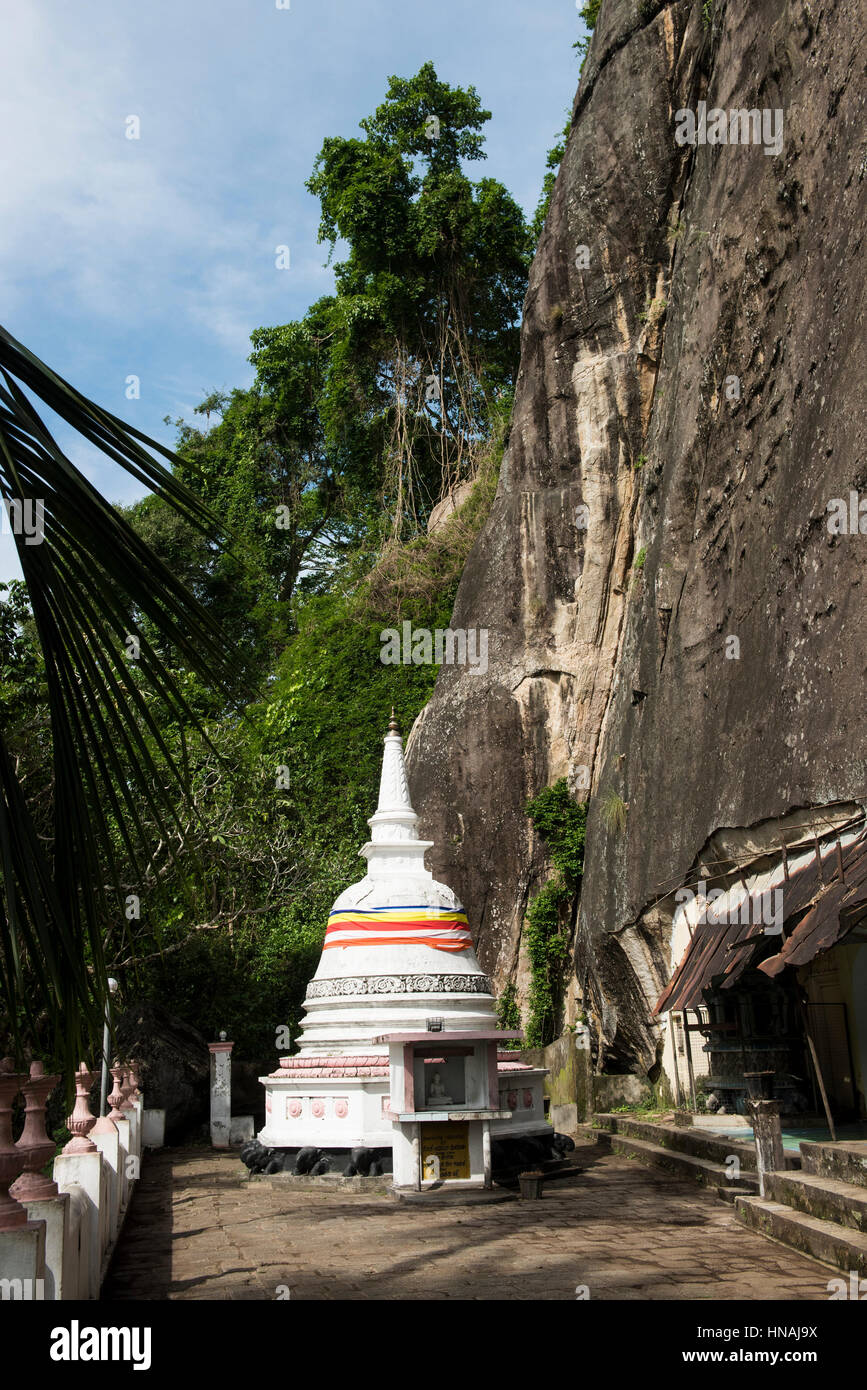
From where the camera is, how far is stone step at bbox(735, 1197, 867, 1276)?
6363 mm

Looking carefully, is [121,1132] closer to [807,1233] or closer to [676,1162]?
[676,1162]

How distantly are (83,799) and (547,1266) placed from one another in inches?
234

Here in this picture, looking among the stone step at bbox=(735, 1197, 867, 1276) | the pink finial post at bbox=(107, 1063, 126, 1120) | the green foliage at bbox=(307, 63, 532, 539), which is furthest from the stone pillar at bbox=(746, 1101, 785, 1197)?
the green foliage at bbox=(307, 63, 532, 539)

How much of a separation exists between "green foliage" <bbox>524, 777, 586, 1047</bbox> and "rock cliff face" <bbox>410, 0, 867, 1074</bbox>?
0.40m

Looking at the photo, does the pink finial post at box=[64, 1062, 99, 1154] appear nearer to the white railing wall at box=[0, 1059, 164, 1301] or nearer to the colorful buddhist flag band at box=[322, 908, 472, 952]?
the white railing wall at box=[0, 1059, 164, 1301]

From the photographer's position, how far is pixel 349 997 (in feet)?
44.3

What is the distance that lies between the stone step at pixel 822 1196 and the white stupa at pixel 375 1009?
3.77 metres

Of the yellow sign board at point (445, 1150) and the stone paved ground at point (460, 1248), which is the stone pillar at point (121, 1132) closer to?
the stone paved ground at point (460, 1248)

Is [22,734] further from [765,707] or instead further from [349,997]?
[765,707]

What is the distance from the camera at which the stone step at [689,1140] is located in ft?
33.3

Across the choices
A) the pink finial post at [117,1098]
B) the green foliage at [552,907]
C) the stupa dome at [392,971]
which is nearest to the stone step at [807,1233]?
the stupa dome at [392,971]

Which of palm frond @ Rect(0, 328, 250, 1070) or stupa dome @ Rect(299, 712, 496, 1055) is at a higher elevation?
palm frond @ Rect(0, 328, 250, 1070)
